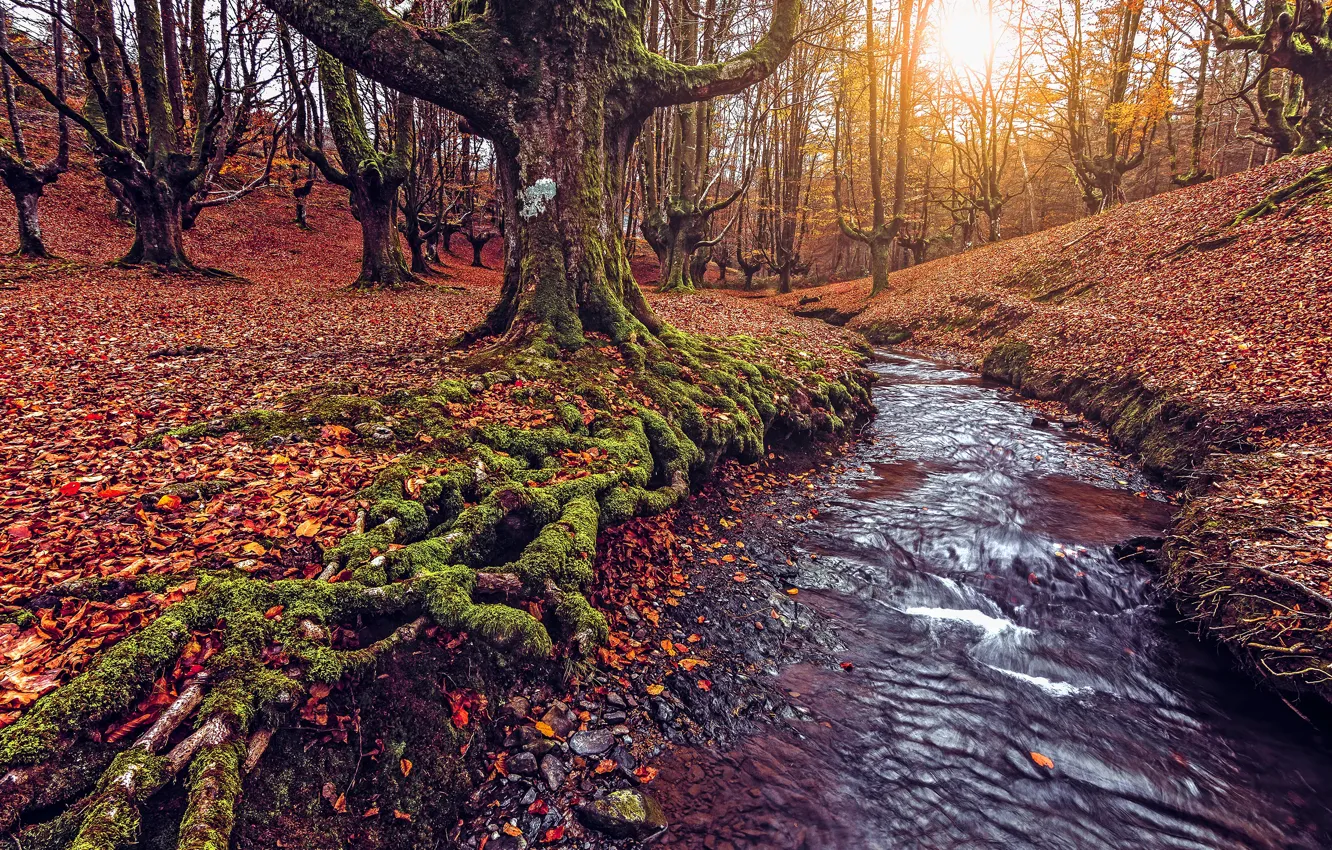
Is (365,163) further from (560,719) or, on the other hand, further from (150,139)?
(560,719)

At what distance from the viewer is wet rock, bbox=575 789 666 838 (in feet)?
9.28

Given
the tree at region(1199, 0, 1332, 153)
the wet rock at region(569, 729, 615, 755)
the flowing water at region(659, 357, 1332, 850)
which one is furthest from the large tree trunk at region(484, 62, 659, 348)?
the tree at region(1199, 0, 1332, 153)

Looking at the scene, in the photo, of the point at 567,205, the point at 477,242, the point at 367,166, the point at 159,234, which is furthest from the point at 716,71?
the point at 477,242

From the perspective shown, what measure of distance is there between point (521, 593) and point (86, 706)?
2007 mm

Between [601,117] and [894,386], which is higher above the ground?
[601,117]

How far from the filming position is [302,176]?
27062 millimetres

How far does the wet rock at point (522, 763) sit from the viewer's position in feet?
9.95

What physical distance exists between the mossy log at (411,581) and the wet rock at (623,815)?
35.3 inches

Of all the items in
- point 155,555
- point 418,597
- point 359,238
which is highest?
point 359,238

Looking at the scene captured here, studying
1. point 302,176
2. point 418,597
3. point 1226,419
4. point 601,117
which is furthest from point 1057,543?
point 302,176

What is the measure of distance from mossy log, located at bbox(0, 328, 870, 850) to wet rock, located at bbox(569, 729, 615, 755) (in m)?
0.50

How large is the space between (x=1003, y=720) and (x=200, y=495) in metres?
5.68

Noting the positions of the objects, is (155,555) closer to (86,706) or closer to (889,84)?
(86,706)

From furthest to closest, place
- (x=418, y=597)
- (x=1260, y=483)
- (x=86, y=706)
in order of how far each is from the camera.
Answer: (x=1260, y=483)
(x=418, y=597)
(x=86, y=706)
